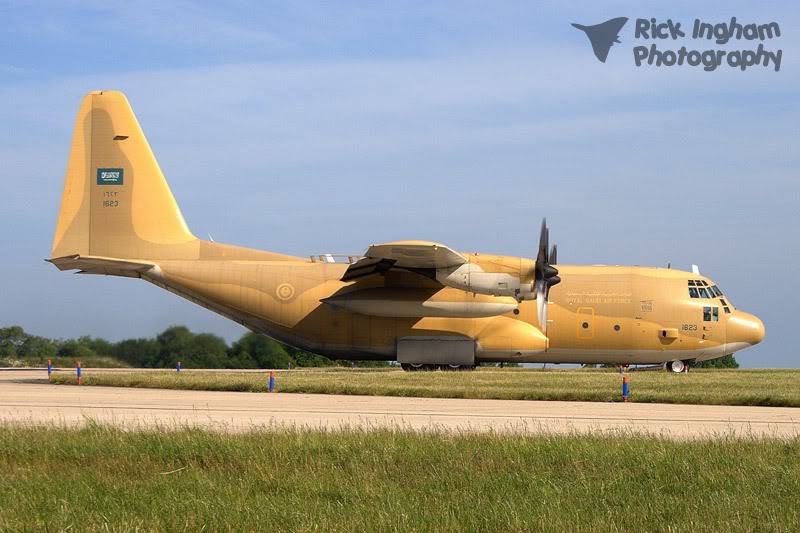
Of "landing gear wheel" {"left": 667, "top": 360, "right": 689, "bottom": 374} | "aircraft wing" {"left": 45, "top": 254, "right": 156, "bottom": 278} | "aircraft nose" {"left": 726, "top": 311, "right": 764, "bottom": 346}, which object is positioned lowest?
"landing gear wheel" {"left": 667, "top": 360, "right": 689, "bottom": 374}

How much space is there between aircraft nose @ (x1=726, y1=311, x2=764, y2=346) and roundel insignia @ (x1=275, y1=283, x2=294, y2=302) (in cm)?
1705

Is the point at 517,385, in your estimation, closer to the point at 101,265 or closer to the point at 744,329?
the point at 744,329

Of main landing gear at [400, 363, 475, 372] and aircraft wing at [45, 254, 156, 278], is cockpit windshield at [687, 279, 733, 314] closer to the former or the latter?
main landing gear at [400, 363, 475, 372]

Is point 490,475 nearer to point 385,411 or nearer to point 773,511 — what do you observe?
point 773,511

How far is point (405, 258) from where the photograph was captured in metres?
31.7

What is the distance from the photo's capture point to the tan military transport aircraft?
34.1 metres

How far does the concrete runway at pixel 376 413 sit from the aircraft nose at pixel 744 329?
14213 millimetres

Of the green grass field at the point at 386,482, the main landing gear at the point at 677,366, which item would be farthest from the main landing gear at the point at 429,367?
the green grass field at the point at 386,482

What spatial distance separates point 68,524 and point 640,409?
49.1 feet

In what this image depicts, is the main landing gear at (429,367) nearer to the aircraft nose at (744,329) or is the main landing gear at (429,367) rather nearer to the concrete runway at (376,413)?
the aircraft nose at (744,329)

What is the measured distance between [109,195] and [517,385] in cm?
1721

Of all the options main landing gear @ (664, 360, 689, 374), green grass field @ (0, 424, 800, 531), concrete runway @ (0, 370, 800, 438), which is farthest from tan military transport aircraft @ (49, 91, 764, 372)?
green grass field @ (0, 424, 800, 531)

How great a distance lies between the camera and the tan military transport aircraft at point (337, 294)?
112 ft

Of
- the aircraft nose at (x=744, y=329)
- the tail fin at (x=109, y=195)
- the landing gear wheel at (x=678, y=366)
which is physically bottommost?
the landing gear wheel at (x=678, y=366)
